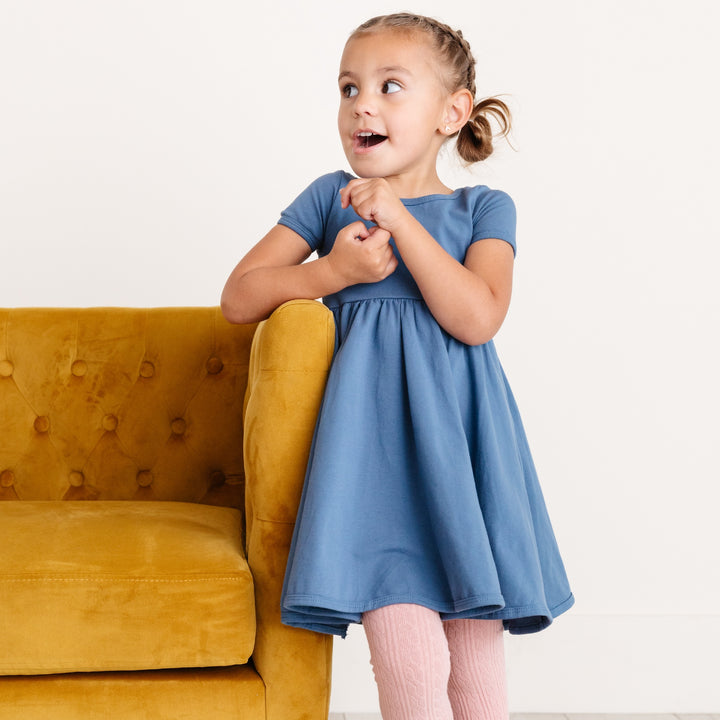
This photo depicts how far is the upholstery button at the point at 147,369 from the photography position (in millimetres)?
1808

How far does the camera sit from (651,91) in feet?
7.02

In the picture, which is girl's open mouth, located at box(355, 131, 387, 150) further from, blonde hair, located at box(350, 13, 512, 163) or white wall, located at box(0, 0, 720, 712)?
white wall, located at box(0, 0, 720, 712)

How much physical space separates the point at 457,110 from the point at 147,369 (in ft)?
2.50

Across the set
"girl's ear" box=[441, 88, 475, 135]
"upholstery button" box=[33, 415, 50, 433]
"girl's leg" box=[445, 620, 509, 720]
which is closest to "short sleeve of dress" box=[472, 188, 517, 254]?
"girl's ear" box=[441, 88, 475, 135]

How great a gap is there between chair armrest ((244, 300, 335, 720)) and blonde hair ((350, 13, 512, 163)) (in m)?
0.45

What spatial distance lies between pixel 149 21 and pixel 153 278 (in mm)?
587

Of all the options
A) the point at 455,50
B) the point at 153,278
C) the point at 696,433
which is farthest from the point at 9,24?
the point at 696,433

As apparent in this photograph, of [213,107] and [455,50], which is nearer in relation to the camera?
[455,50]

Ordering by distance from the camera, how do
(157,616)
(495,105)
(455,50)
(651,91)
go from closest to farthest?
(157,616)
(455,50)
(495,105)
(651,91)

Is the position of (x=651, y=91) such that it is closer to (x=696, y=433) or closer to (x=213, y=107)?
(x=696, y=433)

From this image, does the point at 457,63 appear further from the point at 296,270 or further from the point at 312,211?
the point at 296,270

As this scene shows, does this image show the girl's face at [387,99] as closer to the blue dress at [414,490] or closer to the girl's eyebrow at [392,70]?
the girl's eyebrow at [392,70]

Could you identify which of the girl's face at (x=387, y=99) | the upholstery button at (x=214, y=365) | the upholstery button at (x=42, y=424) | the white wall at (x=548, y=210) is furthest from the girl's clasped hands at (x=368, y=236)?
the white wall at (x=548, y=210)

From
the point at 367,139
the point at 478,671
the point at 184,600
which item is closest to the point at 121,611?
the point at 184,600
